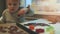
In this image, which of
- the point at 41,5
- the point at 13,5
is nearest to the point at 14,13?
the point at 13,5

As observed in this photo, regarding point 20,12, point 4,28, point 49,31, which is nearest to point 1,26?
point 4,28

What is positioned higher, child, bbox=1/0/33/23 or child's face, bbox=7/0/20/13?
child's face, bbox=7/0/20/13

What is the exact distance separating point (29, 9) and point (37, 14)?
52 millimetres

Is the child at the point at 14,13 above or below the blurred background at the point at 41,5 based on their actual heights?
below

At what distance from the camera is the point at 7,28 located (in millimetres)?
761

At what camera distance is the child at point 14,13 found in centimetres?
75

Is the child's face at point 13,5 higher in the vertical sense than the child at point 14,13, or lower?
higher

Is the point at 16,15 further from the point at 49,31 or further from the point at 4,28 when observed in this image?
the point at 49,31

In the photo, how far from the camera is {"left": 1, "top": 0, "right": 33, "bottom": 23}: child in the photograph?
2.47 feet

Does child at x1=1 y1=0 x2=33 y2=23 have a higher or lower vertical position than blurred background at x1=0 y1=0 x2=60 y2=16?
lower

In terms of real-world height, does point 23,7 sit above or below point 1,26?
above

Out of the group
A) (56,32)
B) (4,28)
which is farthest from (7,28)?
(56,32)

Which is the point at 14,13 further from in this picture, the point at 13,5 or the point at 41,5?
the point at 41,5

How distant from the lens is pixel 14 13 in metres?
0.77
